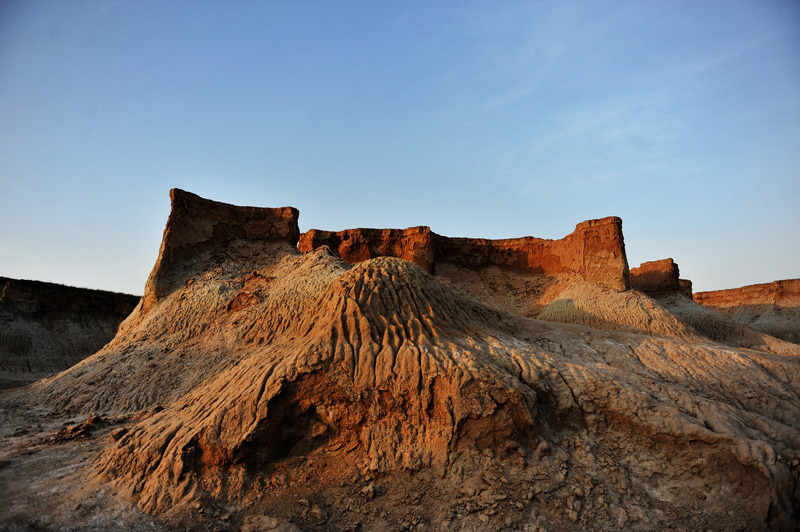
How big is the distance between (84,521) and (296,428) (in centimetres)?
247

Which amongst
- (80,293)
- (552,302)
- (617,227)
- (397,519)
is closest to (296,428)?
(397,519)

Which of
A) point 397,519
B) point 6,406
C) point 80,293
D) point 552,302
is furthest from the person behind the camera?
point 80,293

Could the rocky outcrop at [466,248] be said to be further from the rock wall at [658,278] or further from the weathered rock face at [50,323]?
the weathered rock face at [50,323]

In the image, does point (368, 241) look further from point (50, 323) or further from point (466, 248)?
point (50, 323)

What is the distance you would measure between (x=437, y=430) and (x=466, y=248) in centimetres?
1546

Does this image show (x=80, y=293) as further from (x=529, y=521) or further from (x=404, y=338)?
(x=529, y=521)

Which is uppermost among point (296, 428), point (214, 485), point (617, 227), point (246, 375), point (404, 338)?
point (617, 227)

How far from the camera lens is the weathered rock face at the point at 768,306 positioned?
2547 centimetres

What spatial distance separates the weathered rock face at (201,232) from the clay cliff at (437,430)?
3.60m

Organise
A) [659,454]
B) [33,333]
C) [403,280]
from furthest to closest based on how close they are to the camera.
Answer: [33,333]
[403,280]
[659,454]

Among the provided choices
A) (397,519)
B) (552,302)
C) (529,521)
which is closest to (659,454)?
(529,521)

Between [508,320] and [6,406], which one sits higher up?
[508,320]

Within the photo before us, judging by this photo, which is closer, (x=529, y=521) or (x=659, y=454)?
(x=529, y=521)

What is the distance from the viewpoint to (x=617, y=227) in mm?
17469
